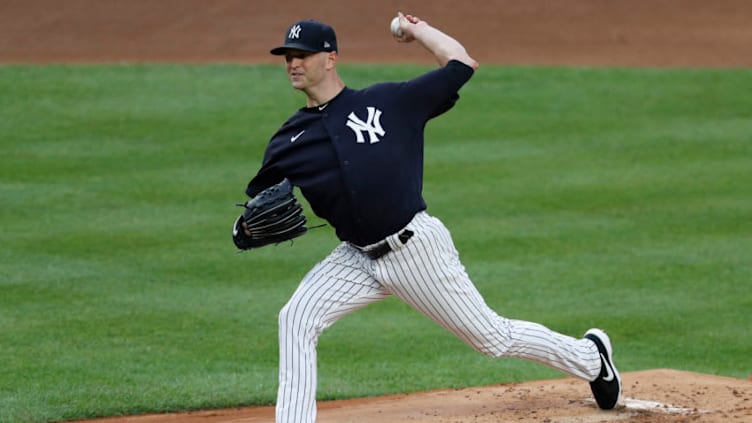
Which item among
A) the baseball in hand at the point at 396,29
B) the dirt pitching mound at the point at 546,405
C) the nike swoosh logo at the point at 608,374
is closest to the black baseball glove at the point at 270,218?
the baseball in hand at the point at 396,29

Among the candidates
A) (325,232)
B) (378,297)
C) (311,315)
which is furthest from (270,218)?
(325,232)

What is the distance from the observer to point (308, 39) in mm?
4945

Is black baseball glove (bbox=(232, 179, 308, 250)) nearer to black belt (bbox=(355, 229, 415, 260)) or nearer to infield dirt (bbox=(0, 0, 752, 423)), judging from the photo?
black belt (bbox=(355, 229, 415, 260))

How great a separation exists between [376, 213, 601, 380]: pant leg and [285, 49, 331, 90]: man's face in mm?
694

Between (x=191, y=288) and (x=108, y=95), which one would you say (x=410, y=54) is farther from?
(x=191, y=288)

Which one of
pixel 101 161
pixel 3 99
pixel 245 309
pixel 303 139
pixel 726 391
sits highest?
pixel 3 99

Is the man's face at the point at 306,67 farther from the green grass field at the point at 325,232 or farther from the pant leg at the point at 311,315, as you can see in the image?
the green grass field at the point at 325,232

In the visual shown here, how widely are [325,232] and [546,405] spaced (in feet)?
14.8

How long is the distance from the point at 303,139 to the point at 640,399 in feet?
6.90

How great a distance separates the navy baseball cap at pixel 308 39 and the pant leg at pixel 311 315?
0.83 m

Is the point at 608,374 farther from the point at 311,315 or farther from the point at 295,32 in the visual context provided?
the point at 295,32

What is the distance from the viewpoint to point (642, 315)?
7.90 m

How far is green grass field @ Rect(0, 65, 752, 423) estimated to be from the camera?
276 inches

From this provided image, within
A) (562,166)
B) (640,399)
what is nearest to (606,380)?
(640,399)
